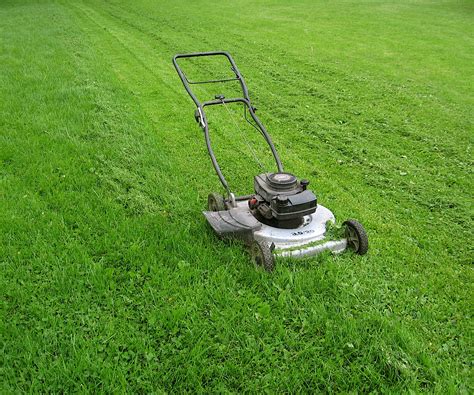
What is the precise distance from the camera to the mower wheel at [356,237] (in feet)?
12.3

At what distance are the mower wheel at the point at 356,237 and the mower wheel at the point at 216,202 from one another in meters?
1.13

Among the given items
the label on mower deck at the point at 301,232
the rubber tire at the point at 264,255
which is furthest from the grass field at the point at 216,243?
the label on mower deck at the point at 301,232

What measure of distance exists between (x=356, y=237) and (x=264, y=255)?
83 centimetres

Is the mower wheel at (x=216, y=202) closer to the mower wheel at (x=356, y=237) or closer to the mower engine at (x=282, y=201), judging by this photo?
the mower engine at (x=282, y=201)

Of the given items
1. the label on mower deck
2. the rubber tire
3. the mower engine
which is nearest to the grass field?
the rubber tire

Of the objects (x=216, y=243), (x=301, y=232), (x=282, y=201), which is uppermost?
(x=282, y=201)

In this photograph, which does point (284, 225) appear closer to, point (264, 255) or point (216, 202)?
point (264, 255)

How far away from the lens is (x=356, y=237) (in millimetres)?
3824

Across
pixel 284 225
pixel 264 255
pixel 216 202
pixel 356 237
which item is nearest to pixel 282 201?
pixel 284 225

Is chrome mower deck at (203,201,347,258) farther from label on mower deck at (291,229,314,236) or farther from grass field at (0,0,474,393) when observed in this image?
grass field at (0,0,474,393)

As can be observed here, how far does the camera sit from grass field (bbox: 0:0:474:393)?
9.37 feet

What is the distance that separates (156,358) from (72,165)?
300 cm

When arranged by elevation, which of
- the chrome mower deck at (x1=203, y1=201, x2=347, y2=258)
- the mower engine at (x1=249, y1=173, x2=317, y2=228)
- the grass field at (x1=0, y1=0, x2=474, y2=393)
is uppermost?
the mower engine at (x1=249, y1=173, x2=317, y2=228)

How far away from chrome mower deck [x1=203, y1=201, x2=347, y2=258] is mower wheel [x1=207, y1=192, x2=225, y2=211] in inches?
13.6
